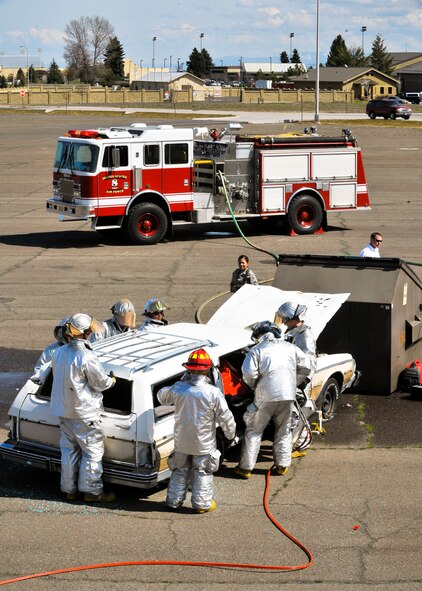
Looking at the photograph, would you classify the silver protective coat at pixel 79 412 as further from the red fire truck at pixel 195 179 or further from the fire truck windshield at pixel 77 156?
the fire truck windshield at pixel 77 156

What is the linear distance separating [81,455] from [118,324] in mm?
1994

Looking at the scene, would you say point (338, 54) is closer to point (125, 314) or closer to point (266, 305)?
point (266, 305)

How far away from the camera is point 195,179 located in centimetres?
2345

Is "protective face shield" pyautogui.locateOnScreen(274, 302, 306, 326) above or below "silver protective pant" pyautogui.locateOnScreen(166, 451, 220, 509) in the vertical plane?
above

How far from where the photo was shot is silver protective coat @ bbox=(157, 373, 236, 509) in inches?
327

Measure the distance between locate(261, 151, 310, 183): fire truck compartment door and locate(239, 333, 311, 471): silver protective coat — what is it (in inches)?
583

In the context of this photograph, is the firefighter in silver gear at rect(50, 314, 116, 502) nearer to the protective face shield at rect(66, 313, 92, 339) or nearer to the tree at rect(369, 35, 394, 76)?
the protective face shield at rect(66, 313, 92, 339)

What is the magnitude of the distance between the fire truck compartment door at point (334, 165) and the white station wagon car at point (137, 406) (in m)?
14.7

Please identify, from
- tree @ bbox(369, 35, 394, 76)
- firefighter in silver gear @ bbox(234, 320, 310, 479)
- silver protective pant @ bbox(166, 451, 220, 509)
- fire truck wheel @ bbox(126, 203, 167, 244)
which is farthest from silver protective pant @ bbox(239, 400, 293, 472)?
tree @ bbox(369, 35, 394, 76)

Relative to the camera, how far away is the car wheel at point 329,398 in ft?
36.0

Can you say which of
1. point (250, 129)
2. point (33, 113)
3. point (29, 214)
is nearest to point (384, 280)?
point (29, 214)

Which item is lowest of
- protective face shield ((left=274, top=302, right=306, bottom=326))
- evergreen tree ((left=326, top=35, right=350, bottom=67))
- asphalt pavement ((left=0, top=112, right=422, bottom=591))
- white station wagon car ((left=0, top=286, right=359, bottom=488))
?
asphalt pavement ((left=0, top=112, right=422, bottom=591))

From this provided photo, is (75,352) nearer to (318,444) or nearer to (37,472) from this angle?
(37,472)

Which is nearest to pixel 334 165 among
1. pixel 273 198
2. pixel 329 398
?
pixel 273 198
